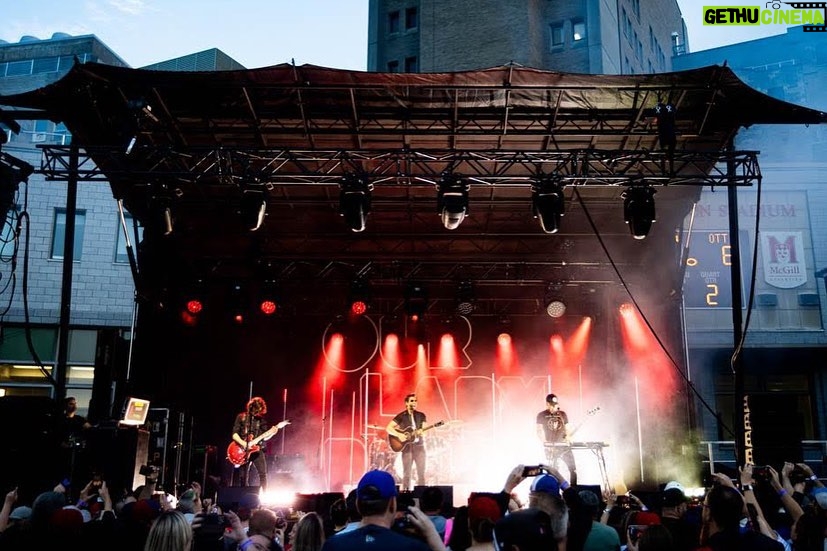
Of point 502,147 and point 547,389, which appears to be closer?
point 502,147

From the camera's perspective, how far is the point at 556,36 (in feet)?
105

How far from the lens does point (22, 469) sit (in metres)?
9.59

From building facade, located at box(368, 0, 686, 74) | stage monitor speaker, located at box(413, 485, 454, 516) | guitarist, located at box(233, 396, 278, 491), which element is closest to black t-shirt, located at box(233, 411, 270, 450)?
guitarist, located at box(233, 396, 278, 491)

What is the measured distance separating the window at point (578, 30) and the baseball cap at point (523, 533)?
101 ft

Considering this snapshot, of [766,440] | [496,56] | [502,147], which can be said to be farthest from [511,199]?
[496,56]

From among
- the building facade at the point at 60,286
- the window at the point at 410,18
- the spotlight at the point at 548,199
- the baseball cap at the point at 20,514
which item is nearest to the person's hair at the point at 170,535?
the baseball cap at the point at 20,514

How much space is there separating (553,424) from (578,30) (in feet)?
71.6

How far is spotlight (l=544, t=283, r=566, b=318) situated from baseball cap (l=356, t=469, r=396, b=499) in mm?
14152

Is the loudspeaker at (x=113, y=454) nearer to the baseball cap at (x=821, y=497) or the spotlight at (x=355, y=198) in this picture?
the spotlight at (x=355, y=198)

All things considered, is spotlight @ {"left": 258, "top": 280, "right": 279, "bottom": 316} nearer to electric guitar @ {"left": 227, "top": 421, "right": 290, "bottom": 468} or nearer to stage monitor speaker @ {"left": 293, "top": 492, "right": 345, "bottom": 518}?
electric guitar @ {"left": 227, "top": 421, "right": 290, "bottom": 468}

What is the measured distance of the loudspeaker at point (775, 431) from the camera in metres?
9.24

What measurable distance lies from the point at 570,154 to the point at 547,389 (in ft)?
26.1

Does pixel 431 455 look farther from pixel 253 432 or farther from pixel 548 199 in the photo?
pixel 548 199

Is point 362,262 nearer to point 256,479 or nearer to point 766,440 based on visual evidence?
point 256,479
